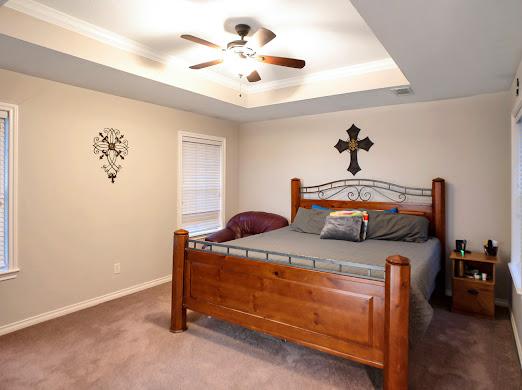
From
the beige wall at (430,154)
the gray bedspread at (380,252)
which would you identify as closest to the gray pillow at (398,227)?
the gray bedspread at (380,252)

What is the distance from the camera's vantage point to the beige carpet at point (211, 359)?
2178mm

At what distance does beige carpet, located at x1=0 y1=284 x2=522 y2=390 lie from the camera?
218 cm

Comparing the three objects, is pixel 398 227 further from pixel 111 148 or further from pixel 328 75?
pixel 111 148

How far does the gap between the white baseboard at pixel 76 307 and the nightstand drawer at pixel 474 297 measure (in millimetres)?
3220

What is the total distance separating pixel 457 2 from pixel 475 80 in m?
1.58

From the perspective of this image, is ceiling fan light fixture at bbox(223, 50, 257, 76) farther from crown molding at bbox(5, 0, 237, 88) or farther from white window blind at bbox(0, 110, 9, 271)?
white window blind at bbox(0, 110, 9, 271)

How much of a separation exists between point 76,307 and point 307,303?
7.93 ft

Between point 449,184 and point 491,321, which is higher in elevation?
point 449,184

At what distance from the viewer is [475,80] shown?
3.07 meters

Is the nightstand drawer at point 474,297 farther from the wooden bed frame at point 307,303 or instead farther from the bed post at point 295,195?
the bed post at point 295,195

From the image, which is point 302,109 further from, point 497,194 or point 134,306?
point 134,306

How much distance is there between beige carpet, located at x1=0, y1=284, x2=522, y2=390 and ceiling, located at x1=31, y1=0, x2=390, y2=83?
244 cm

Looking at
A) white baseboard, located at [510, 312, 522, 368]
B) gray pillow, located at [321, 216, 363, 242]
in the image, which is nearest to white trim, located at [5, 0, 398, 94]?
gray pillow, located at [321, 216, 363, 242]

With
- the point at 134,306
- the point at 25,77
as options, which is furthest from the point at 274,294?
the point at 25,77
